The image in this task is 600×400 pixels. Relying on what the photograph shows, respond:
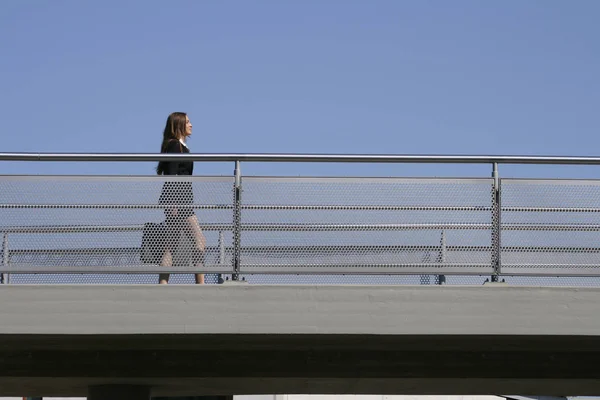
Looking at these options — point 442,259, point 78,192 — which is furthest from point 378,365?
point 78,192

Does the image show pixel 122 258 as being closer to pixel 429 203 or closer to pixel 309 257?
pixel 309 257

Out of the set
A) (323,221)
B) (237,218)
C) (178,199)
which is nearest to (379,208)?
(323,221)

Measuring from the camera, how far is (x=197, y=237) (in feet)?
33.2

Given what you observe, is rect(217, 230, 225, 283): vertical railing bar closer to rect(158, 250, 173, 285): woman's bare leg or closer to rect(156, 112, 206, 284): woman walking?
rect(156, 112, 206, 284): woman walking

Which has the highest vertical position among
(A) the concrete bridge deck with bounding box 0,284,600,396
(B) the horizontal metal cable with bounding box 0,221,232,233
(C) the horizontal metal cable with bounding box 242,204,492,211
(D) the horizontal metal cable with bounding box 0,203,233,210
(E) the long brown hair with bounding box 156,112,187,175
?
(E) the long brown hair with bounding box 156,112,187,175

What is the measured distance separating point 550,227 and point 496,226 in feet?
1.56

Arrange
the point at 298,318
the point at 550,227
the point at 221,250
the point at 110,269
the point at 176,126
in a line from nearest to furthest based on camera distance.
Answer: the point at 298,318
the point at 110,269
the point at 221,250
the point at 550,227
the point at 176,126

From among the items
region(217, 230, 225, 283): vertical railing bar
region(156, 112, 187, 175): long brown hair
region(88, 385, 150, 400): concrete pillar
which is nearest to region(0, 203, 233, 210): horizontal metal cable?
region(217, 230, 225, 283): vertical railing bar

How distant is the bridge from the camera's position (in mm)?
9766

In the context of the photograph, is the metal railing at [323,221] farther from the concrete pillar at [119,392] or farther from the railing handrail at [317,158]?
the concrete pillar at [119,392]

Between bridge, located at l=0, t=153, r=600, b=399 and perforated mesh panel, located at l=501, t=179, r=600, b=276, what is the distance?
0.5 inches

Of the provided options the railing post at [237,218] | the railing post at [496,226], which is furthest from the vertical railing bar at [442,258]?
the railing post at [237,218]

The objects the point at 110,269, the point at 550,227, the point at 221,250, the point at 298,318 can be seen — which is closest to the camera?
the point at 298,318

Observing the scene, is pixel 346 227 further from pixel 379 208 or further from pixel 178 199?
pixel 178 199
